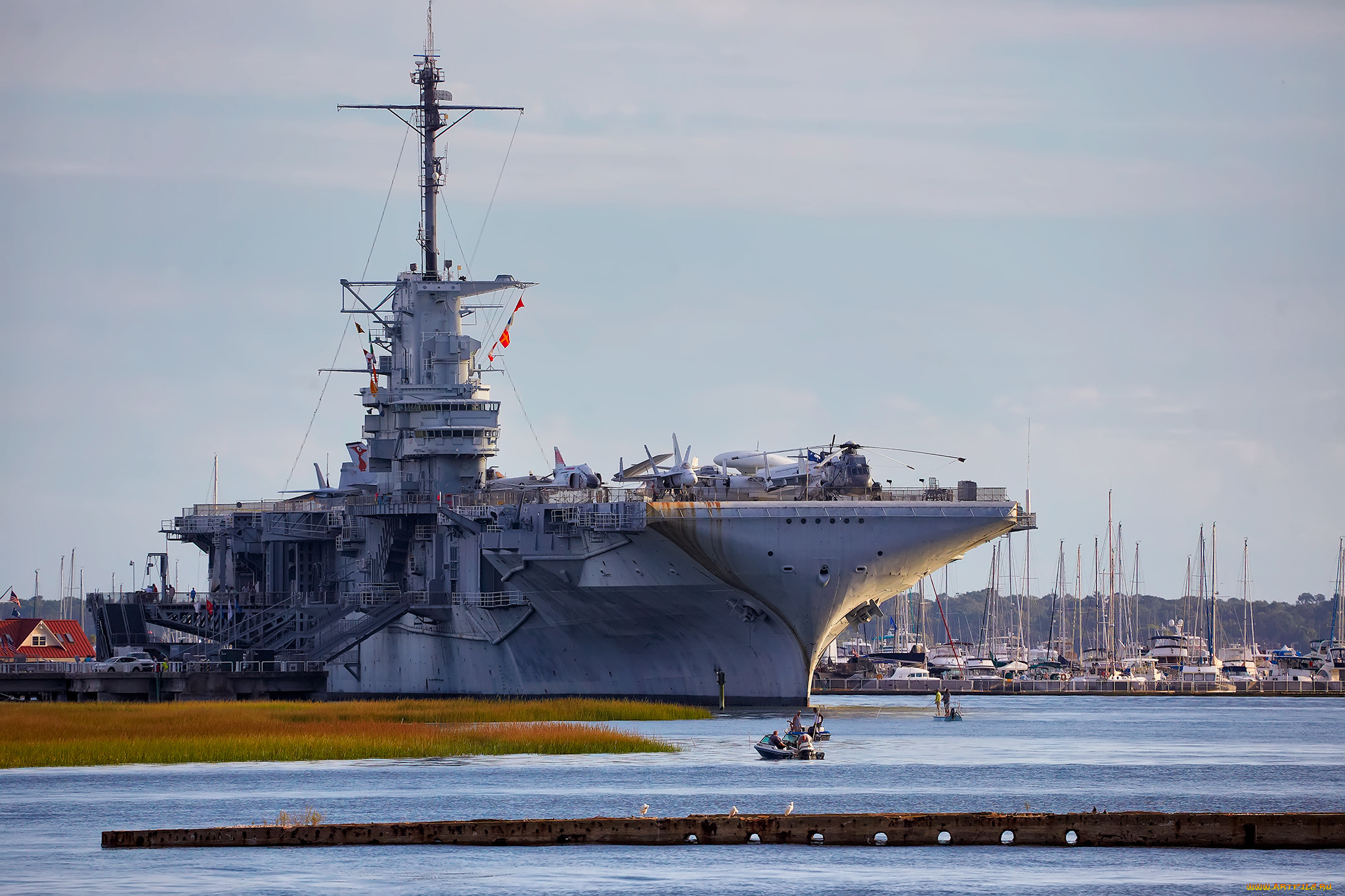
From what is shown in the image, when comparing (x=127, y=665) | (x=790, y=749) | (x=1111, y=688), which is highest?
(x=127, y=665)

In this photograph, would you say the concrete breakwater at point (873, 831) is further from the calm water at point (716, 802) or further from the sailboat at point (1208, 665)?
the sailboat at point (1208, 665)

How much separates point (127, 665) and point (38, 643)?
32.3m

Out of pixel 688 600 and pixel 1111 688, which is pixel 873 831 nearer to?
pixel 688 600

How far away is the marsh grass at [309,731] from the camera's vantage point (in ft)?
135

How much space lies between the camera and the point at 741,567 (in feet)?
157

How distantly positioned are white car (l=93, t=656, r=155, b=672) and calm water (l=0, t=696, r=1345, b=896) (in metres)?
19.8

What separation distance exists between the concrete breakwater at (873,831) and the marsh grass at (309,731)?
52.5 ft

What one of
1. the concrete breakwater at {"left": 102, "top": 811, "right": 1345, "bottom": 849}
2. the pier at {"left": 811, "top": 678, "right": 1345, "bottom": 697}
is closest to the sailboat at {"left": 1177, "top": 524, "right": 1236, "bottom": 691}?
the pier at {"left": 811, "top": 678, "right": 1345, "bottom": 697}

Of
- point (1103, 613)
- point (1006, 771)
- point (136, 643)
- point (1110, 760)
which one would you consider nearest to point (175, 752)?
point (1006, 771)

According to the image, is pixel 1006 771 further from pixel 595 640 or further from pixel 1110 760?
pixel 595 640

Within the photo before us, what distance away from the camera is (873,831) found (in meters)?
25.0

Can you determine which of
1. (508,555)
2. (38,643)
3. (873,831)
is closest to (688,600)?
(508,555)

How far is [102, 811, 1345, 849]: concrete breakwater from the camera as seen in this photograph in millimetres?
24594

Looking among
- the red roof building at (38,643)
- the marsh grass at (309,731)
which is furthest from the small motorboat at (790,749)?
the red roof building at (38,643)
